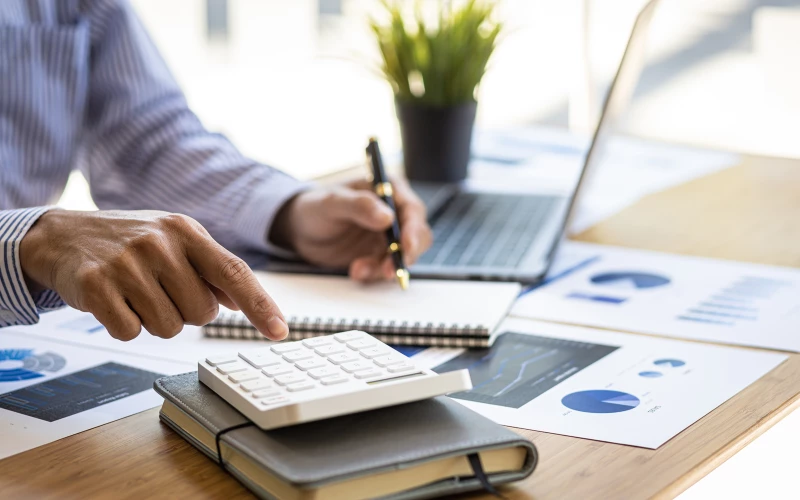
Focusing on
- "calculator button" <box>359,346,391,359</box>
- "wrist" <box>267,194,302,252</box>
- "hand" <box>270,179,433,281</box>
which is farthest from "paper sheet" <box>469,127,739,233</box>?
"calculator button" <box>359,346,391,359</box>

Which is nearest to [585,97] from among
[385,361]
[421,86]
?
[421,86]

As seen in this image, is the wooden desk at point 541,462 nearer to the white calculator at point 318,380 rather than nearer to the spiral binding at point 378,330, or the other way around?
the white calculator at point 318,380

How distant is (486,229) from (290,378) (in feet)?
2.21

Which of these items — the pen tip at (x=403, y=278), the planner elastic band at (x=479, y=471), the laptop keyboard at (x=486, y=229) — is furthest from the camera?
the laptop keyboard at (x=486, y=229)

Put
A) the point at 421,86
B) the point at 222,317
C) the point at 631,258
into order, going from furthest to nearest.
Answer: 1. the point at 421,86
2. the point at 631,258
3. the point at 222,317

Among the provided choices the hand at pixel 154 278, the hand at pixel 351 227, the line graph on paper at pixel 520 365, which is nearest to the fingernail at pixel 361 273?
the hand at pixel 351 227

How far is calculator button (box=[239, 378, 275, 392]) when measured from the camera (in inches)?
25.8

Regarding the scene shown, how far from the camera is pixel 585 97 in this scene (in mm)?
1539

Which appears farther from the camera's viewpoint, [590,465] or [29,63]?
[29,63]

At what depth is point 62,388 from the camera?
2.63ft

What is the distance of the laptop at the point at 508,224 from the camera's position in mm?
1130

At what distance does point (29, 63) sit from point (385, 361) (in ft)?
2.96

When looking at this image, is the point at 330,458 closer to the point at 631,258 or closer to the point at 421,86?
the point at 631,258

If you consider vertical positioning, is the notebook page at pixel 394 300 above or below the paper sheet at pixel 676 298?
above
